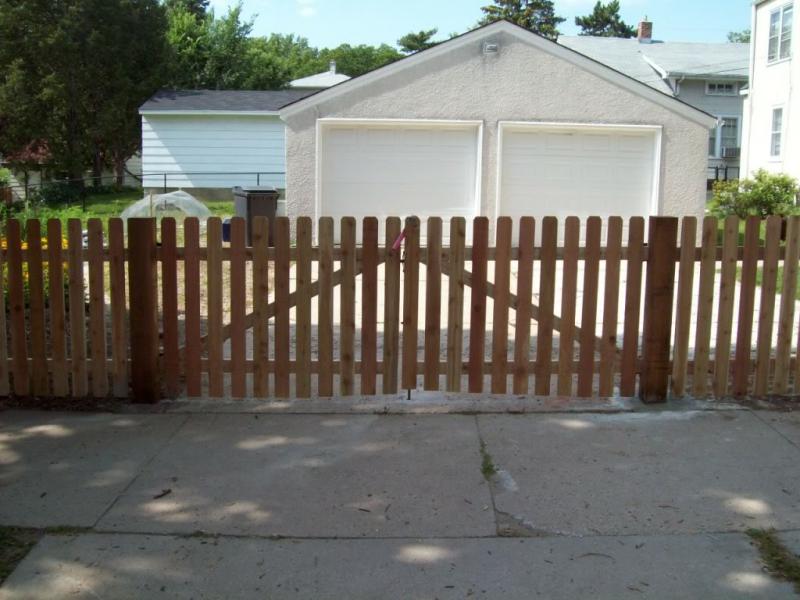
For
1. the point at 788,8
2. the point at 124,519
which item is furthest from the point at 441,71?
the point at 788,8

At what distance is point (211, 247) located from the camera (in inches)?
220

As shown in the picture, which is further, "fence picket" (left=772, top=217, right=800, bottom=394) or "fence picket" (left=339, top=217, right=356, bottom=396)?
"fence picket" (left=772, top=217, right=800, bottom=394)

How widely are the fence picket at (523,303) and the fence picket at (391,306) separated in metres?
0.83

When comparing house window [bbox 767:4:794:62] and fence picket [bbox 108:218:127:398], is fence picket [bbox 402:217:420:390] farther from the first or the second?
house window [bbox 767:4:794:62]

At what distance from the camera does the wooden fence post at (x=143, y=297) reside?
556 cm

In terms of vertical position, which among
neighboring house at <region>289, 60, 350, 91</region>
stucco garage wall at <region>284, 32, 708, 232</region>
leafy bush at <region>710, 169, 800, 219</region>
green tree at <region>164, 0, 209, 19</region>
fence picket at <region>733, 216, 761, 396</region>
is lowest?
fence picket at <region>733, 216, 761, 396</region>

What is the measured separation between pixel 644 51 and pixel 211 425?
36.2m

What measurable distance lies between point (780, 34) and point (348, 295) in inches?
933

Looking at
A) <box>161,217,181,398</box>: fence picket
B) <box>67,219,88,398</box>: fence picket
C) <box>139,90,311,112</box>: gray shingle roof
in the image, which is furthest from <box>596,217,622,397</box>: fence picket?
<box>139,90,311,112</box>: gray shingle roof

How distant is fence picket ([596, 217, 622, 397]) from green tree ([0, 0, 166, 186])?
26.1 m

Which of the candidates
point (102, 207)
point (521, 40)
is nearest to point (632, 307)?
point (521, 40)

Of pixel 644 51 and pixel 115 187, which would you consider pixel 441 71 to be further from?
pixel 644 51

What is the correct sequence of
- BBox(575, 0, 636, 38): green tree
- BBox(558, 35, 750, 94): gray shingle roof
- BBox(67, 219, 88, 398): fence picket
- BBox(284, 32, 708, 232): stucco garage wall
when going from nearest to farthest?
BBox(67, 219, 88, 398): fence picket → BBox(284, 32, 708, 232): stucco garage wall → BBox(558, 35, 750, 94): gray shingle roof → BBox(575, 0, 636, 38): green tree

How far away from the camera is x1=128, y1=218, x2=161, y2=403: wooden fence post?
5.56 metres
